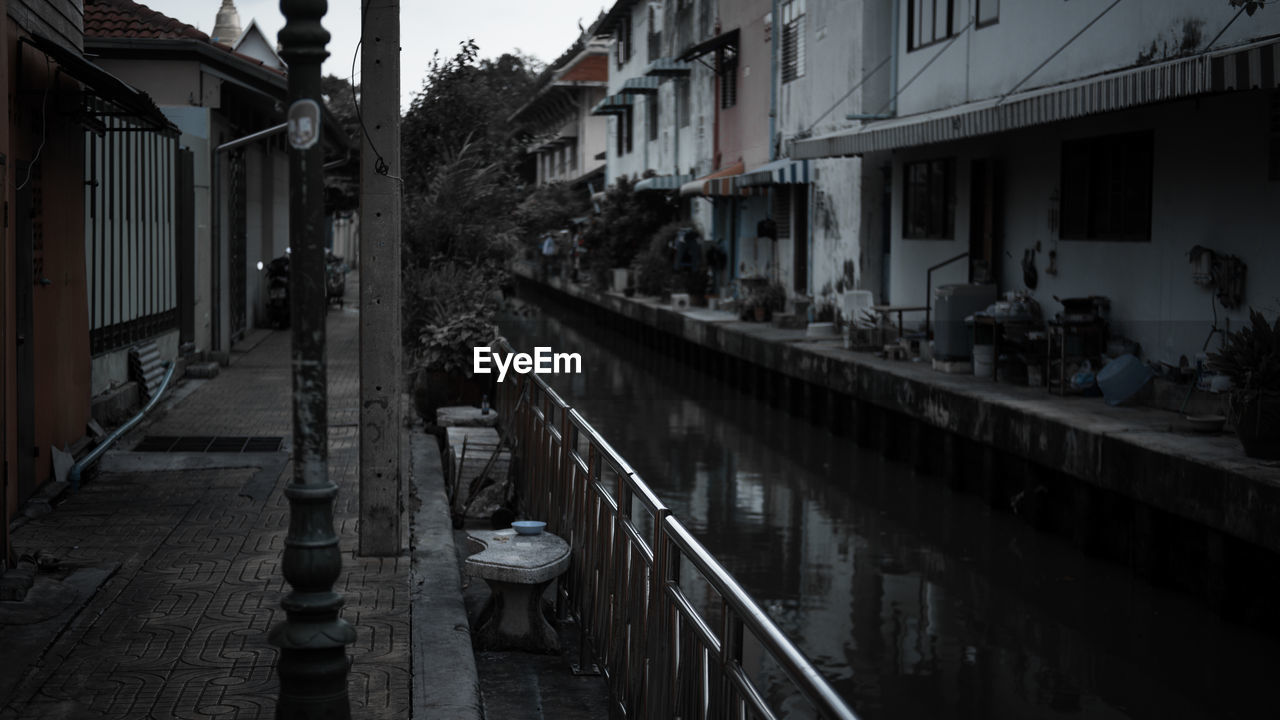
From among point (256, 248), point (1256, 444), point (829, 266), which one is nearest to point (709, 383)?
point (829, 266)

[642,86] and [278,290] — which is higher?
[642,86]

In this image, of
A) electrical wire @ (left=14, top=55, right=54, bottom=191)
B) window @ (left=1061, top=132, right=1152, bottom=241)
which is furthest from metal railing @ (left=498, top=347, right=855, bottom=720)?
window @ (left=1061, top=132, right=1152, bottom=241)

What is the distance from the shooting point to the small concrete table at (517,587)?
7.19m

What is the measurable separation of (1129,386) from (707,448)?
677cm

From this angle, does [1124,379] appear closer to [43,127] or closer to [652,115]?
[43,127]

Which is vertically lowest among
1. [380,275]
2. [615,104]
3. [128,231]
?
[380,275]

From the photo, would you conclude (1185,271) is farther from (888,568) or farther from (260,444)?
(260,444)

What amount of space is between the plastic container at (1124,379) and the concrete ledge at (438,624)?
6397 mm

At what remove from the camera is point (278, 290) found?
2555 cm

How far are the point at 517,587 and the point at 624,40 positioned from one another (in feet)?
144

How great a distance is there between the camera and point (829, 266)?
24.7 metres

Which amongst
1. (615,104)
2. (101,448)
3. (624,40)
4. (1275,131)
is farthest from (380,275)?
(624,40)

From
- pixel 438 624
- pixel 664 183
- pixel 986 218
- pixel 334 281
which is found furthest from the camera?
pixel 664 183

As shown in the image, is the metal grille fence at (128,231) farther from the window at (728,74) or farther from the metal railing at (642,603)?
the window at (728,74)
